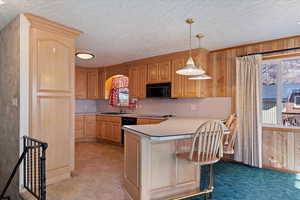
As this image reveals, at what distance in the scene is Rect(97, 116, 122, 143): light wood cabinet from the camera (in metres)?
5.61

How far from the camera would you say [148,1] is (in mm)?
2316

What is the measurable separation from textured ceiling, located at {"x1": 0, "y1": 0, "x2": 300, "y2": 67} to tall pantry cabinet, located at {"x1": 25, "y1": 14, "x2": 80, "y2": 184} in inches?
10.0

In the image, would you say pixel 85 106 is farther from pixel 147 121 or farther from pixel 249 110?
pixel 249 110

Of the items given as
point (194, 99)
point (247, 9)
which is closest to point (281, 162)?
point (194, 99)

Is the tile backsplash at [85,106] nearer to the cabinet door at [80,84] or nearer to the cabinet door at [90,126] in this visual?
the cabinet door at [80,84]

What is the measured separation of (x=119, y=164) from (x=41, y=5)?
9.83ft

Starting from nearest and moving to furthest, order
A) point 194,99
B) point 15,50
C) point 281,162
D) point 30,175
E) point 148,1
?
point 148,1
point 30,175
point 15,50
point 281,162
point 194,99

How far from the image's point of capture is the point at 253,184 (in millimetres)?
3039

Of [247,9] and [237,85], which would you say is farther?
[237,85]

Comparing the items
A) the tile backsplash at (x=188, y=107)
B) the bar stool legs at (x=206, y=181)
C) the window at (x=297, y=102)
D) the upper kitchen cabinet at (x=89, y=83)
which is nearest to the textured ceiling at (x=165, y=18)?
the window at (x=297, y=102)

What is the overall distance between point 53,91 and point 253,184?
11.1 ft

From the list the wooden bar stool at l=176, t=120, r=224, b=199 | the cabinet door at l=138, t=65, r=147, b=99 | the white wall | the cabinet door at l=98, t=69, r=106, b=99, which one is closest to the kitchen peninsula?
the wooden bar stool at l=176, t=120, r=224, b=199

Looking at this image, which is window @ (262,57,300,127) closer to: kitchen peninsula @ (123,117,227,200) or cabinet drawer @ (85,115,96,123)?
kitchen peninsula @ (123,117,227,200)

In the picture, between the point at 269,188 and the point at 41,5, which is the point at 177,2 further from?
the point at 269,188
